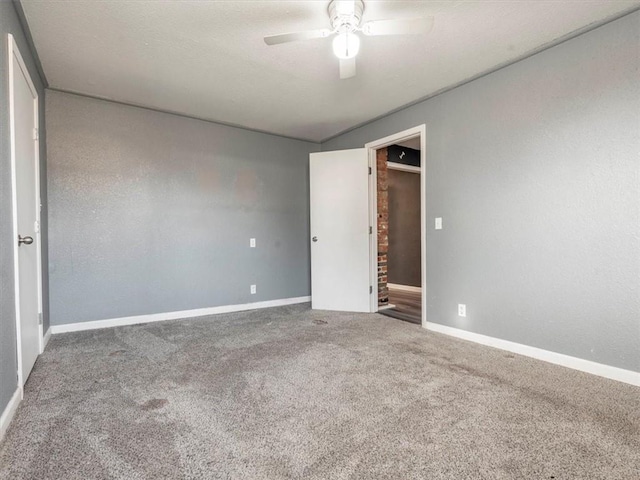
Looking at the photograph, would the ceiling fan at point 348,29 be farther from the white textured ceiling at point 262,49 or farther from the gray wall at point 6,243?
the gray wall at point 6,243

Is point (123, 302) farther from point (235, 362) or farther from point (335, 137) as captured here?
point (335, 137)

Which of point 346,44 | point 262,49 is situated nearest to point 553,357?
point 346,44

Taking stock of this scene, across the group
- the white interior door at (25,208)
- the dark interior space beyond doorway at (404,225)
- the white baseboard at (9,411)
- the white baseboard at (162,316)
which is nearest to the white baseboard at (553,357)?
the dark interior space beyond doorway at (404,225)

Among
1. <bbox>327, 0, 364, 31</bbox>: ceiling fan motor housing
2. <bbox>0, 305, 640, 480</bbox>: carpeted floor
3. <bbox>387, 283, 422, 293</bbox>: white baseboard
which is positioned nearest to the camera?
<bbox>0, 305, 640, 480</bbox>: carpeted floor

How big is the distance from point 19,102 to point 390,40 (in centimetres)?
252

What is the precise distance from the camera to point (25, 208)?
2193 millimetres

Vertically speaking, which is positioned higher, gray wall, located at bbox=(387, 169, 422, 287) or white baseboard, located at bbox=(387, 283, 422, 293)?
gray wall, located at bbox=(387, 169, 422, 287)

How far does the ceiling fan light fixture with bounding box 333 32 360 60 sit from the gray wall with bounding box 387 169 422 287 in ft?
14.5

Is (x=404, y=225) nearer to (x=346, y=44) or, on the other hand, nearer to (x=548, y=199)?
(x=548, y=199)

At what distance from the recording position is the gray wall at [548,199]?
2062 mm

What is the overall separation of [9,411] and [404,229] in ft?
18.6

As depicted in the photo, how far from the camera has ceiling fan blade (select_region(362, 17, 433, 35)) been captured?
1.76 metres

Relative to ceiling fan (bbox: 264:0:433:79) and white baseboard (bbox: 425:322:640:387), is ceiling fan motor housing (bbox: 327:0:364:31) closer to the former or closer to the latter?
ceiling fan (bbox: 264:0:433:79)

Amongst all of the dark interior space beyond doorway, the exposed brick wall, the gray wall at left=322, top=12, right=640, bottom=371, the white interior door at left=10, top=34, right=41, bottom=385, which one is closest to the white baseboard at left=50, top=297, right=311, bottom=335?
the white interior door at left=10, top=34, right=41, bottom=385
